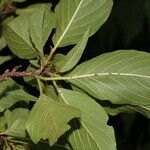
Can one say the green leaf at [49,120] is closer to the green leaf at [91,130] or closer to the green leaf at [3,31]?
the green leaf at [91,130]

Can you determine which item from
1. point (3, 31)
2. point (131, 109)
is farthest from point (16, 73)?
point (3, 31)

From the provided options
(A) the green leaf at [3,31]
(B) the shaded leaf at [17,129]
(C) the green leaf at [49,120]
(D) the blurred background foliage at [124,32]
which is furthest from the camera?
(D) the blurred background foliage at [124,32]

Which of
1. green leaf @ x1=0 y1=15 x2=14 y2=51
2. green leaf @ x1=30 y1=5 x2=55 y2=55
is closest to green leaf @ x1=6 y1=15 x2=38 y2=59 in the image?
green leaf @ x1=30 y1=5 x2=55 y2=55

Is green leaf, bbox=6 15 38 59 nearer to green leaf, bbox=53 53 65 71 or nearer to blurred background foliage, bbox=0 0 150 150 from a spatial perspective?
green leaf, bbox=53 53 65 71

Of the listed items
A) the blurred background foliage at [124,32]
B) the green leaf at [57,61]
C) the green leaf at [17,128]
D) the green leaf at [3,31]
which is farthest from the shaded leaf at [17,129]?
the blurred background foliage at [124,32]

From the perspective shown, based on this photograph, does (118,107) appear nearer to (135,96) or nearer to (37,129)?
(135,96)

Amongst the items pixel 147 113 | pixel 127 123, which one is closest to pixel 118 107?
pixel 147 113
